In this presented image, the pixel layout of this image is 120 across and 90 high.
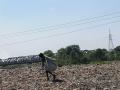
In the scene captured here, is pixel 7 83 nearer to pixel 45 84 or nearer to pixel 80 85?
pixel 45 84

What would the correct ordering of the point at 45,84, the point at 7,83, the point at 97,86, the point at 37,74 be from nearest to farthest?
the point at 97,86 < the point at 45,84 < the point at 7,83 < the point at 37,74

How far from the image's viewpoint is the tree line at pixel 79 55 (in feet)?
121

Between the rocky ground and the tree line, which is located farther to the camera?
the tree line

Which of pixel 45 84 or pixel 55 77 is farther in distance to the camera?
pixel 55 77

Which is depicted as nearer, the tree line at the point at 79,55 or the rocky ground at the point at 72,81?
the rocky ground at the point at 72,81

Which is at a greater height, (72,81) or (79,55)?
(79,55)

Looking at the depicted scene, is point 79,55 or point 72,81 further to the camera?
point 79,55

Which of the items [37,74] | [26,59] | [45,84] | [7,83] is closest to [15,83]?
[7,83]

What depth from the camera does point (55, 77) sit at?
21.5 m

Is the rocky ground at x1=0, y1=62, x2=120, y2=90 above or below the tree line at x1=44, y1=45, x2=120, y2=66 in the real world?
below

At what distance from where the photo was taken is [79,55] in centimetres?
4003

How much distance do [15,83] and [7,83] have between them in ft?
1.80

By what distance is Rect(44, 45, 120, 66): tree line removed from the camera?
36750 mm

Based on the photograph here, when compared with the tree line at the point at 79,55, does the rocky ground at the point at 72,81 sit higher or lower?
lower
